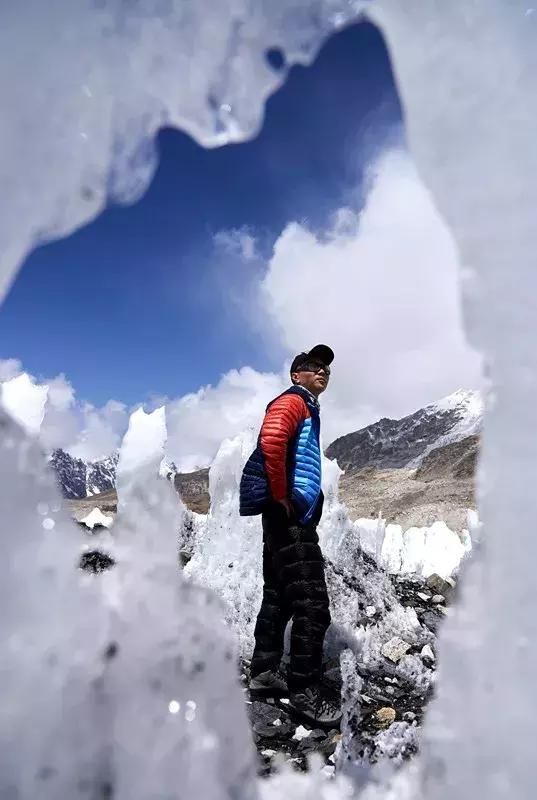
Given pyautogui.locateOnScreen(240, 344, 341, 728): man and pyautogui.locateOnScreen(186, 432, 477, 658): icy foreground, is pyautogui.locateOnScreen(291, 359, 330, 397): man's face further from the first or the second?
pyautogui.locateOnScreen(186, 432, 477, 658): icy foreground

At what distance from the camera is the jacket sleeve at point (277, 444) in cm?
288

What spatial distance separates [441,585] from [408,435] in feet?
514

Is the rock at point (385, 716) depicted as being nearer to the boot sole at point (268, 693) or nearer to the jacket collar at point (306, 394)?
the boot sole at point (268, 693)

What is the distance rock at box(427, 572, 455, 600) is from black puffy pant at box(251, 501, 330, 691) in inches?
140

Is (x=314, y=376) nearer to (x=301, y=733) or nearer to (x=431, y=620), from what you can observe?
(x=301, y=733)

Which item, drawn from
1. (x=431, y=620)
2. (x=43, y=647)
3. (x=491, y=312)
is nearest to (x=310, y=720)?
(x=43, y=647)

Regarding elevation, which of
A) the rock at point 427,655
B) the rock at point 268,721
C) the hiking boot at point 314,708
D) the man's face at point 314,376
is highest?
the man's face at point 314,376

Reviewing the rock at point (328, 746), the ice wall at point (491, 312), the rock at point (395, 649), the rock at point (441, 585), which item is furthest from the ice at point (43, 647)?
the rock at point (441, 585)

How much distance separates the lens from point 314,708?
8.63 ft

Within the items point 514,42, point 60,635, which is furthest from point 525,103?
point 60,635

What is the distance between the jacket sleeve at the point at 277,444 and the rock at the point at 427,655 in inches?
67.0

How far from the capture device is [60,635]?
0.83m

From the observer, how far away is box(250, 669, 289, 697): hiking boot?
9.68 feet

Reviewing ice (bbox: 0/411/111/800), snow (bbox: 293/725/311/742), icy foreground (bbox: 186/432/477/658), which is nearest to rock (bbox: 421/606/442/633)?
icy foreground (bbox: 186/432/477/658)
